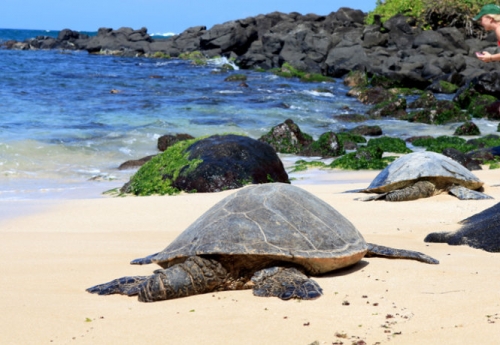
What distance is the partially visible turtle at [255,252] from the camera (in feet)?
14.0

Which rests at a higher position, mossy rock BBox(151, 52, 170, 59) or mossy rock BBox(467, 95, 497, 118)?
mossy rock BBox(151, 52, 170, 59)

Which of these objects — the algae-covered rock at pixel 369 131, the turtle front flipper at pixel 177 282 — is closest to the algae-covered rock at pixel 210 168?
the turtle front flipper at pixel 177 282

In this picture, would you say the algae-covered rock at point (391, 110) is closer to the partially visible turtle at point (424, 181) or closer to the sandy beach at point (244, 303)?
the partially visible turtle at point (424, 181)

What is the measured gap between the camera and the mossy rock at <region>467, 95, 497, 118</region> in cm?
2245

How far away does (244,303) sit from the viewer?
4.11 meters

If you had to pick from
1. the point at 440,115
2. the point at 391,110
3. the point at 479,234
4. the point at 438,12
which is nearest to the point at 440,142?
the point at 440,115

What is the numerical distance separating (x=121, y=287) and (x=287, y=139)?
1174cm

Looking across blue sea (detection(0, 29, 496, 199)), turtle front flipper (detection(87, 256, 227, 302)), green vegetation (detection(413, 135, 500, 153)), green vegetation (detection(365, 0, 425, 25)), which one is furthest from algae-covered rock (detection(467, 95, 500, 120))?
green vegetation (detection(365, 0, 425, 25))

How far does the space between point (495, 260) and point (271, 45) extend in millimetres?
45108

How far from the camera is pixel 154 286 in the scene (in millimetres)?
4195

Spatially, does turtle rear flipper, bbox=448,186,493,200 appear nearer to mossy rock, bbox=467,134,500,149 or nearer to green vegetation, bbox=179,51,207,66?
mossy rock, bbox=467,134,500,149

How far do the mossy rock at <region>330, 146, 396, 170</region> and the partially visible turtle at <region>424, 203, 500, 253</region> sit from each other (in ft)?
22.0

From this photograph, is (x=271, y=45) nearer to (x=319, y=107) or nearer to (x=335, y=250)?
(x=319, y=107)

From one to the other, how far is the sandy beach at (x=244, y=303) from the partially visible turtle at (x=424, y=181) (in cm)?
182
